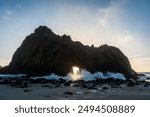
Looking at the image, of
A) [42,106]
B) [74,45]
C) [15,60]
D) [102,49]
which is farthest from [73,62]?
[42,106]

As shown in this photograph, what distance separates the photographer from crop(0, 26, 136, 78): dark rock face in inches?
2653

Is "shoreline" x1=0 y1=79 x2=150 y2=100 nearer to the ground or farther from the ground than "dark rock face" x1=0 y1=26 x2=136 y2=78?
nearer to the ground

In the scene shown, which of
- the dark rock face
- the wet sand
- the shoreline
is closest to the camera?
the wet sand

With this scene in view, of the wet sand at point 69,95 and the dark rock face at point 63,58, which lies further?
the dark rock face at point 63,58

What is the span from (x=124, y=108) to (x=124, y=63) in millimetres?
59176

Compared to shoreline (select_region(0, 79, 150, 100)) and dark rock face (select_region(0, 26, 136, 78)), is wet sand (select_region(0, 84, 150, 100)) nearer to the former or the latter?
shoreline (select_region(0, 79, 150, 100))

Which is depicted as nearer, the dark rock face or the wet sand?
the wet sand

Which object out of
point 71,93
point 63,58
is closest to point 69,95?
point 71,93

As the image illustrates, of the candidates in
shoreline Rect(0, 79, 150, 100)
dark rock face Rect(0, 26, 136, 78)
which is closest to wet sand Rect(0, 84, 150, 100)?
shoreline Rect(0, 79, 150, 100)

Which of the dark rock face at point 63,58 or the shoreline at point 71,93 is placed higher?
the dark rock face at point 63,58

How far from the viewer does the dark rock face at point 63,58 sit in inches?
2653

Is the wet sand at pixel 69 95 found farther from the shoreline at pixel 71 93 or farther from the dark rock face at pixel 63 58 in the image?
the dark rock face at pixel 63 58

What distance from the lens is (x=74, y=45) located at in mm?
72562

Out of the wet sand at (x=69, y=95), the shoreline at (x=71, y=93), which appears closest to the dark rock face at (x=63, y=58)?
the shoreline at (x=71, y=93)
